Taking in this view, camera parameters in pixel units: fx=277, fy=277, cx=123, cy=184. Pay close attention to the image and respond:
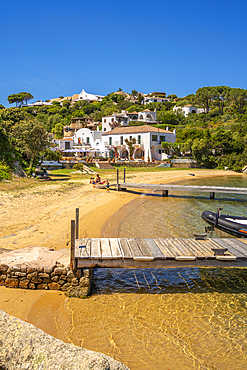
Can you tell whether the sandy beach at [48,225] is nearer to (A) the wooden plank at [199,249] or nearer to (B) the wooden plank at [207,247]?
(A) the wooden plank at [199,249]

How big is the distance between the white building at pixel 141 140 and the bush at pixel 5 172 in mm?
35230

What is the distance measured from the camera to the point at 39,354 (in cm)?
319

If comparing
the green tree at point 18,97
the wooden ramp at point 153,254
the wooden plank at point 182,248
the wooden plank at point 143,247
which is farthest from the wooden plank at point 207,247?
the green tree at point 18,97

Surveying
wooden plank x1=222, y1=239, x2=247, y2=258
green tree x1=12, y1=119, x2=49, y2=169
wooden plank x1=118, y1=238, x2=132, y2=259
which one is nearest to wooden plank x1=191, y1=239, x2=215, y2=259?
wooden plank x1=222, y1=239, x2=247, y2=258

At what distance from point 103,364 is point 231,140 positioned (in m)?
57.0

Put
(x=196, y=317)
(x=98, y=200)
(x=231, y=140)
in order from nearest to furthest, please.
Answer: (x=196, y=317) < (x=98, y=200) < (x=231, y=140)

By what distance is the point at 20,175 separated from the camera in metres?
25.4

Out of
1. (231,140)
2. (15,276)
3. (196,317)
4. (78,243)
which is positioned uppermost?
(231,140)

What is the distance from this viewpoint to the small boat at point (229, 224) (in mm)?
10938

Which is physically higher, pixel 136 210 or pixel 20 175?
pixel 20 175

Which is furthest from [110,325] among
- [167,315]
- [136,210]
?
[136,210]

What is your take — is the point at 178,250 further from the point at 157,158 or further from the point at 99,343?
the point at 157,158

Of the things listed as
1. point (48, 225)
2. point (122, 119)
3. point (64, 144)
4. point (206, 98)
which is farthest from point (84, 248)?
point (206, 98)

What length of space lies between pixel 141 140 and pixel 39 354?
54.3m
